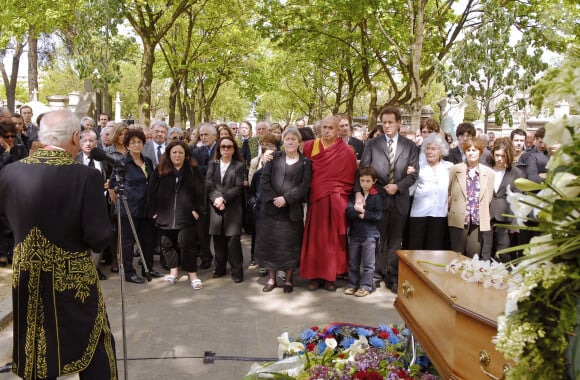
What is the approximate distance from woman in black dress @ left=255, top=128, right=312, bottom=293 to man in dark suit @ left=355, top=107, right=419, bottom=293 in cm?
72

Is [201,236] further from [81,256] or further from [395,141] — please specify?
[81,256]

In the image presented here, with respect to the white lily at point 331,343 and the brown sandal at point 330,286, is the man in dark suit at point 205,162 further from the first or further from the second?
the white lily at point 331,343

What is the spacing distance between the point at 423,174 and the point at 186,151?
292cm

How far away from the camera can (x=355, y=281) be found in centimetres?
601

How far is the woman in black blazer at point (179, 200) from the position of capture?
240 inches

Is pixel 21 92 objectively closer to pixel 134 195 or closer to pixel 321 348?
pixel 134 195

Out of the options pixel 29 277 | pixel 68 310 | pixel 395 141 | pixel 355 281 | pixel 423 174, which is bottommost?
pixel 355 281

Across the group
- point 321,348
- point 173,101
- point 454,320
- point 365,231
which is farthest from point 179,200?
point 173,101

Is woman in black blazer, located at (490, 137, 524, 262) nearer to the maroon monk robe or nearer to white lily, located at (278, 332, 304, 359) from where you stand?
the maroon monk robe

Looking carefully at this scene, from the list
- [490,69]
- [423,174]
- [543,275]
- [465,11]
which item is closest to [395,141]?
[423,174]

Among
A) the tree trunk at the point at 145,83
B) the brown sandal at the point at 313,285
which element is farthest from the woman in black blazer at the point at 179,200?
the tree trunk at the point at 145,83

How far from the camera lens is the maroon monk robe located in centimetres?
593

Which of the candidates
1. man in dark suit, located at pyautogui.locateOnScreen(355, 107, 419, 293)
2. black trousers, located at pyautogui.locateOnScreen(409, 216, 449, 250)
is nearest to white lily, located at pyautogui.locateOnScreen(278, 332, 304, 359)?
man in dark suit, located at pyautogui.locateOnScreen(355, 107, 419, 293)

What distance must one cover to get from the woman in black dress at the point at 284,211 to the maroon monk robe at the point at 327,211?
120 mm
